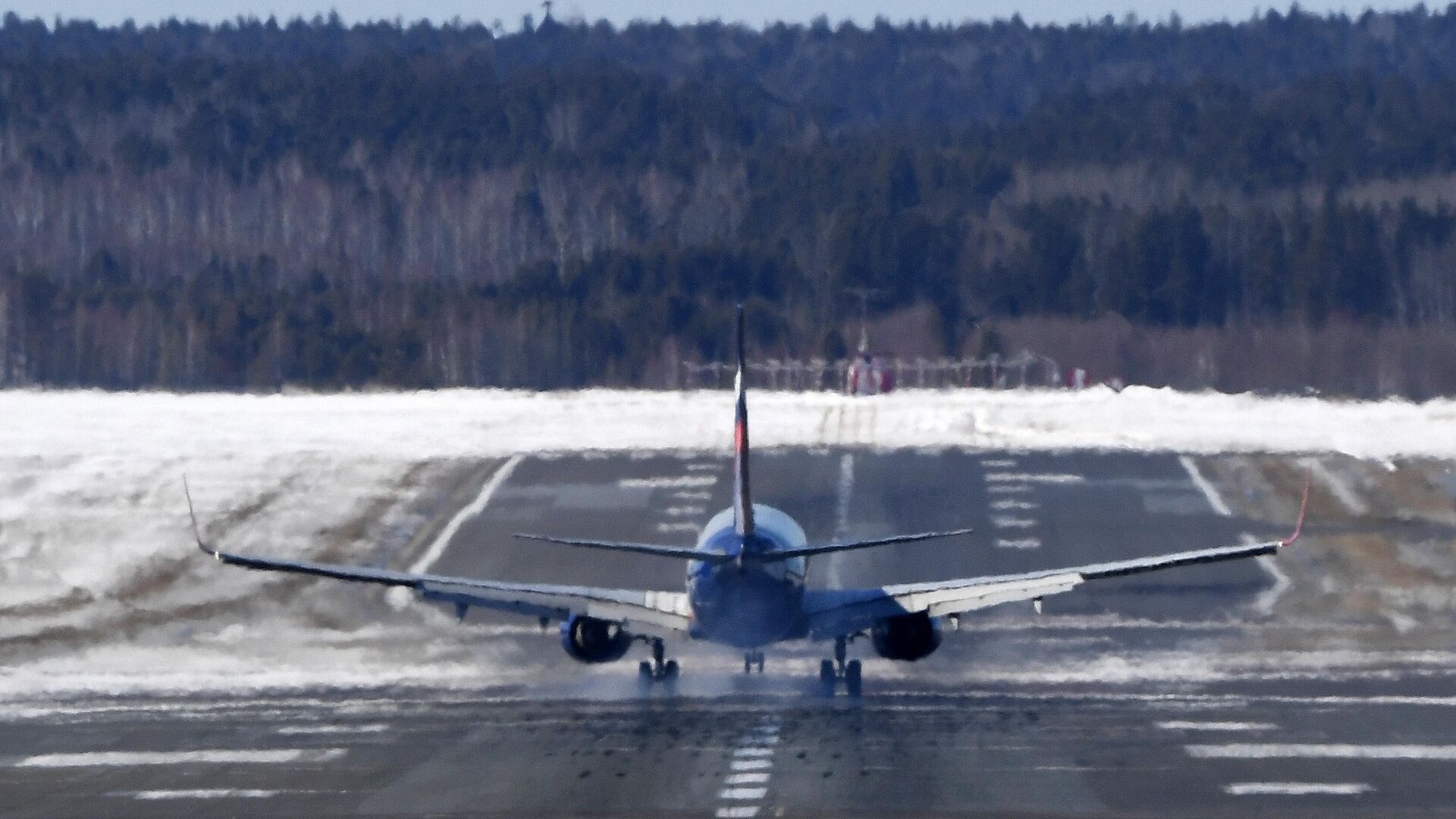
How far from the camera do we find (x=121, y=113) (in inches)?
6939

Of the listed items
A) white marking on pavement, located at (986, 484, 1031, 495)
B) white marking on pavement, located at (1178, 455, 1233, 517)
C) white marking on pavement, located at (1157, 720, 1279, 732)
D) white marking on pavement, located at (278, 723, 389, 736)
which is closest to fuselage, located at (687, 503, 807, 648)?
white marking on pavement, located at (278, 723, 389, 736)

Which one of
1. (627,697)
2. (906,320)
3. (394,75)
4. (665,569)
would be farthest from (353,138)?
(627,697)

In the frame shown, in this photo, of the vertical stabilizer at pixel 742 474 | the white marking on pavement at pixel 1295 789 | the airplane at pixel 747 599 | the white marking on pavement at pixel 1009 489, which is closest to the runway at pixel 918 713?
the white marking on pavement at pixel 1295 789

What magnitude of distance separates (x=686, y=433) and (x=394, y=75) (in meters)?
103

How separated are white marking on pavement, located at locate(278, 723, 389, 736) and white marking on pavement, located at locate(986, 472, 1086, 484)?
124ft

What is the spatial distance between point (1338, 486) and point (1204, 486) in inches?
156

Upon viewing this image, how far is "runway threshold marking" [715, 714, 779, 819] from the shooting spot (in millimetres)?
30906

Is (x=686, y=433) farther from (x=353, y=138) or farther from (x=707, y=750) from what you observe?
(x=353, y=138)

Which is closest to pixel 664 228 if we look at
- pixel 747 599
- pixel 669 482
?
pixel 669 482

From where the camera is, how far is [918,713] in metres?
40.1

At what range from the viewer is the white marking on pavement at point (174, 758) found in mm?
35469

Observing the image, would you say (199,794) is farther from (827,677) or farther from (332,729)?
(827,677)

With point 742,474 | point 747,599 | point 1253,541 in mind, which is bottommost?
point 1253,541

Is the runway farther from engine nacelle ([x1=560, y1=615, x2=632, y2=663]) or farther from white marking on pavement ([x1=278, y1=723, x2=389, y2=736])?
engine nacelle ([x1=560, y1=615, x2=632, y2=663])
